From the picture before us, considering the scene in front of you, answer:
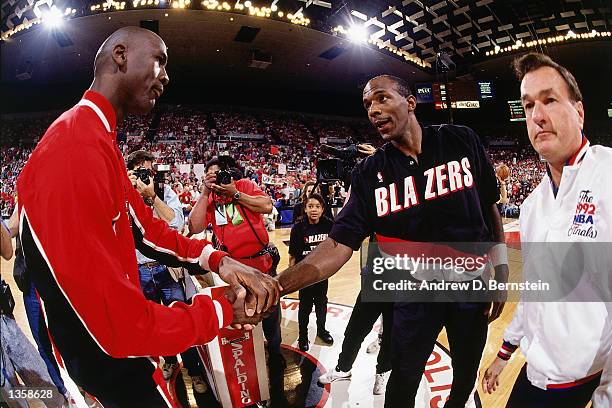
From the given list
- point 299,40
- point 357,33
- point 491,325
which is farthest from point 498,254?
point 299,40

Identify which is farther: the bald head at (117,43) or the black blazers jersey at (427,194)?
the black blazers jersey at (427,194)

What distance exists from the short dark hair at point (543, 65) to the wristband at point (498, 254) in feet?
3.04

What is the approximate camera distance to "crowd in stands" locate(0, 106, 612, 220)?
43.9 feet

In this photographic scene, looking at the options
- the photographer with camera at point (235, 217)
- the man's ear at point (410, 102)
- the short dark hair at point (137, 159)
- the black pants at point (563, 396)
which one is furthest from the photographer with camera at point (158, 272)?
the black pants at point (563, 396)

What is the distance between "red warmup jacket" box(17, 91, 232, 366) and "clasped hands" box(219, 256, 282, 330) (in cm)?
27

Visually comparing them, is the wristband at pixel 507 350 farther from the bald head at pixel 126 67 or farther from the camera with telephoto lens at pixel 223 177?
the camera with telephoto lens at pixel 223 177

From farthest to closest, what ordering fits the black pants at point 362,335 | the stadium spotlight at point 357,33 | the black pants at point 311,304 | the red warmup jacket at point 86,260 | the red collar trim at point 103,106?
the stadium spotlight at point 357,33 < the black pants at point 311,304 < the black pants at point 362,335 < the red collar trim at point 103,106 < the red warmup jacket at point 86,260

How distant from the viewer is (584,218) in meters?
1.08

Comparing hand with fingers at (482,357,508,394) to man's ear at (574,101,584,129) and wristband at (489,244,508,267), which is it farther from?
man's ear at (574,101,584,129)

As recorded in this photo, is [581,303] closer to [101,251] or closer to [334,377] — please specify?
[101,251]

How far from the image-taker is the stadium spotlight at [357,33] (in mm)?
11007

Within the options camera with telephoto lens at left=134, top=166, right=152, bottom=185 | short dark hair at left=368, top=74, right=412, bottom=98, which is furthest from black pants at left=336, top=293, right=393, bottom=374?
camera with telephoto lens at left=134, top=166, right=152, bottom=185

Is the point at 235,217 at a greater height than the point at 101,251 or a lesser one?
greater

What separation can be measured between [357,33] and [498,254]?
1092cm
